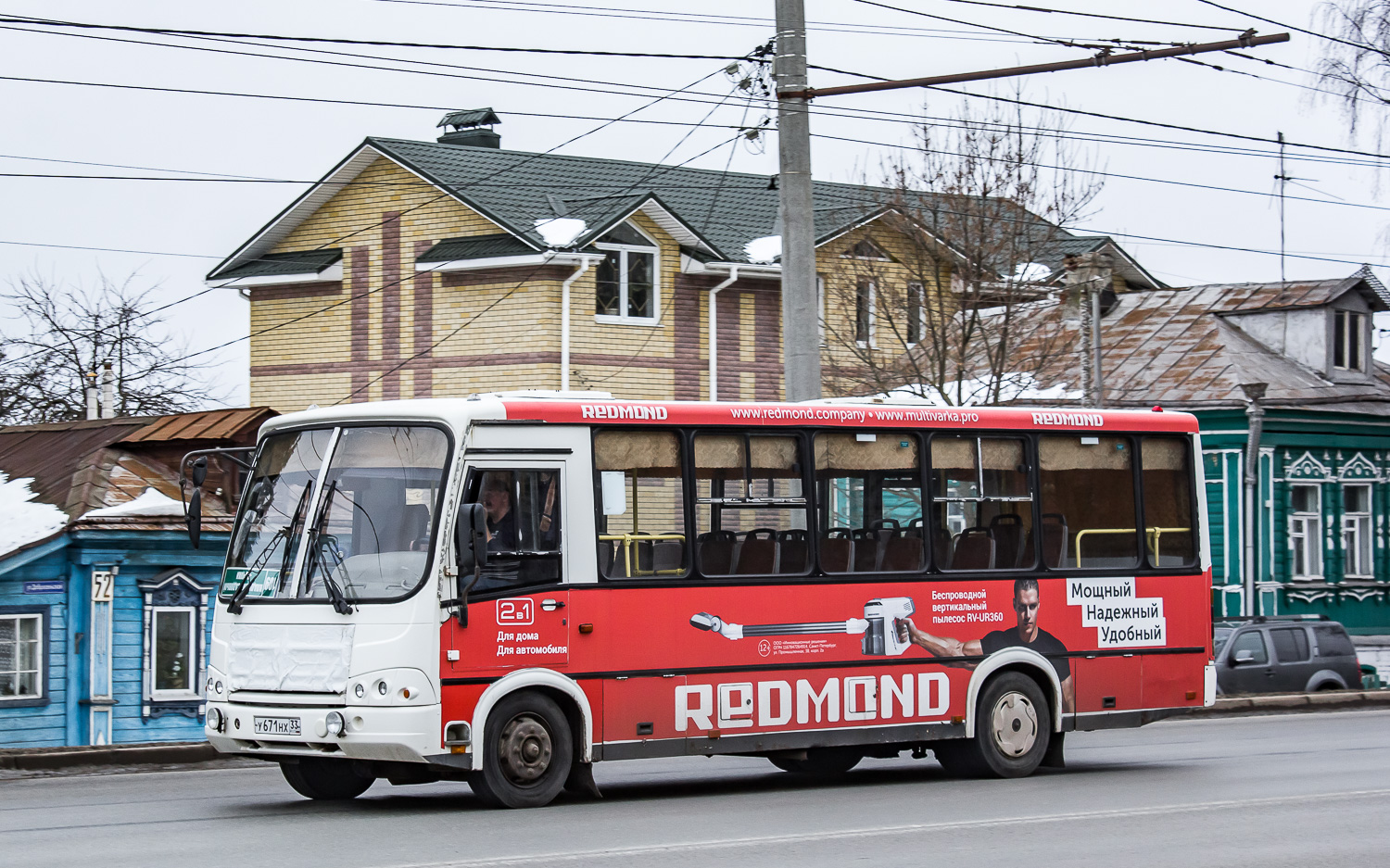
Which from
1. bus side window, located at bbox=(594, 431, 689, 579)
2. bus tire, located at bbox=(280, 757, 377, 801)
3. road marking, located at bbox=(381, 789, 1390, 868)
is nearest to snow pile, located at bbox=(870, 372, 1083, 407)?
bus side window, located at bbox=(594, 431, 689, 579)

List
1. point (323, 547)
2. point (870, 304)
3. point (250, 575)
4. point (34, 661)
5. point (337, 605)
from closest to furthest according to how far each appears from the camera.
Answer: point (337, 605) → point (323, 547) → point (250, 575) → point (34, 661) → point (870, 304)

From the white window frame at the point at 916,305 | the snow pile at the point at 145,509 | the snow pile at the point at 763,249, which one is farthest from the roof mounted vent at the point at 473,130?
the snow pile at the point at 145,509

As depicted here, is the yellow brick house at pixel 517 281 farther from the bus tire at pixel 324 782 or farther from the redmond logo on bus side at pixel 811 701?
the bus tire at pixel 324 782

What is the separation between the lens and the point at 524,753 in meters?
12.1

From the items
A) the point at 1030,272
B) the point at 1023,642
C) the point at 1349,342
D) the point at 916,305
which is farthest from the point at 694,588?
the point at 1349,342

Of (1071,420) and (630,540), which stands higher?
(1071,420)

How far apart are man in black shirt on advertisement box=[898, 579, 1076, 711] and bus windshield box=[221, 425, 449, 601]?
4.42 m

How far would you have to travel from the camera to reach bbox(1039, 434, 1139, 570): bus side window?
15.2 m

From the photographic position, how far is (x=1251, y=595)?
112 ft

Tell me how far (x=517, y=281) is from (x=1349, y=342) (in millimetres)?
17322

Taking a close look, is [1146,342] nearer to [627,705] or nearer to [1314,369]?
[1314,369]

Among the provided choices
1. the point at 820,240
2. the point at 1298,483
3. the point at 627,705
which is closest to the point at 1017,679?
the point at 627,705

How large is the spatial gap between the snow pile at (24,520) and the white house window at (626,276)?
12881 millimetres

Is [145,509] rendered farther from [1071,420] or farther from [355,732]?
A: [1071,420]
